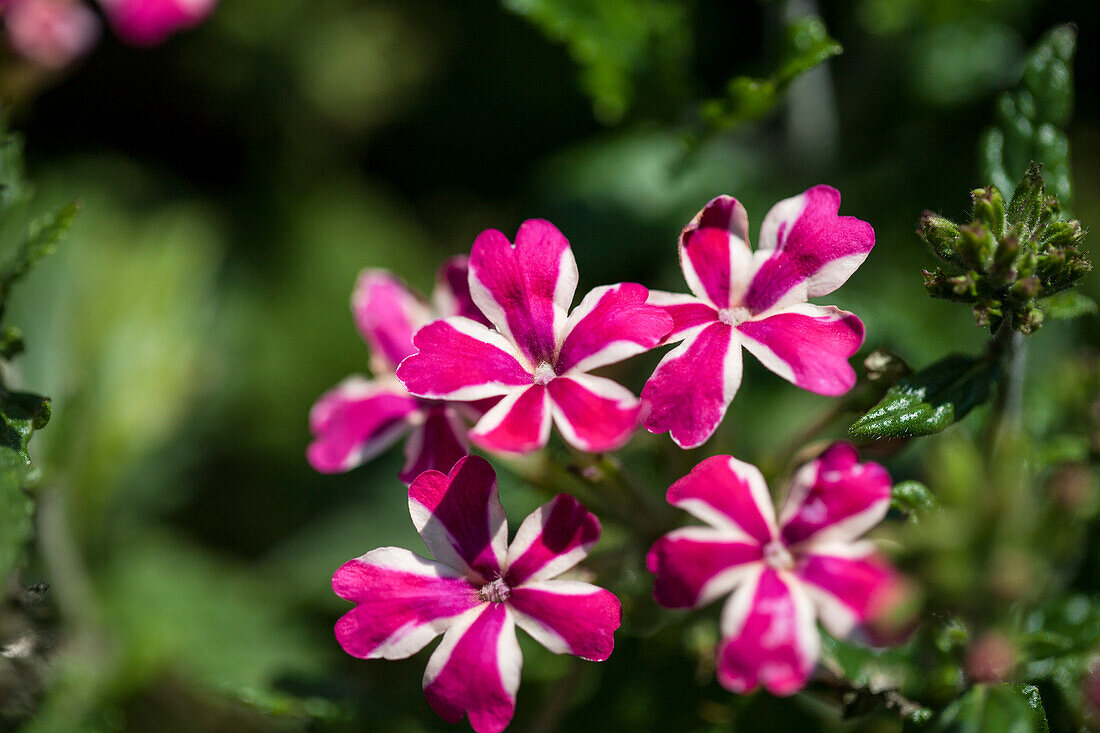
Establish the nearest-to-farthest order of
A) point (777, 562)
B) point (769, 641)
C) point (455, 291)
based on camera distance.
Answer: point (769, 641) < point (777, 562) < point (455, 291)

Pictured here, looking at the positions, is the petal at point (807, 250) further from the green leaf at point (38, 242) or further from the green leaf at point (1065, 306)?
the green leaf at point (38, 242)

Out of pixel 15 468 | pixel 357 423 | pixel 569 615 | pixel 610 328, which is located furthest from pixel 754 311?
pixel 15 468

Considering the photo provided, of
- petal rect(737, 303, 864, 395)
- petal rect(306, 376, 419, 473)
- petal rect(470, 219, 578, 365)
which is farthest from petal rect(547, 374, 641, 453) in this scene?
petal rect(306, 376, 419, 473)

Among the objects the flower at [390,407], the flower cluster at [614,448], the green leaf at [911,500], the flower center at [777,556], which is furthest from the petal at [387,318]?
the green leaf at [911,500]

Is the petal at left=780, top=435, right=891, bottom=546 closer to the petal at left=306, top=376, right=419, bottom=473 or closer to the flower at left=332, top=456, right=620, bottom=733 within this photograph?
the flower at left=332, top=456, right=620, bottom=733

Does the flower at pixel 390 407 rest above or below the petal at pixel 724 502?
above

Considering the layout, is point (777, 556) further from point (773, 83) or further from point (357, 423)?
point (773, 83)

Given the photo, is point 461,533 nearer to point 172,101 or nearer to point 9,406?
point 9,406

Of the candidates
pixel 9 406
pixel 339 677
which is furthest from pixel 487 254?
pixel 339 677
